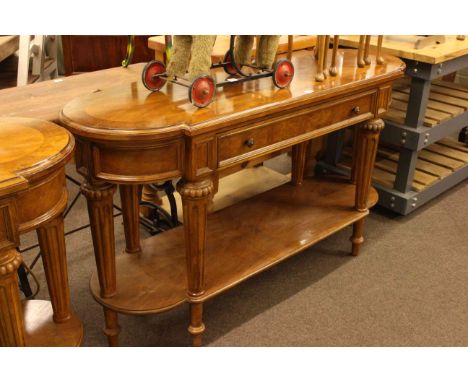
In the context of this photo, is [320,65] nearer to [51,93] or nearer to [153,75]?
[153,75]

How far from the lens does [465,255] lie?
258 centimetres

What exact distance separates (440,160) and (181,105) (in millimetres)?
1984

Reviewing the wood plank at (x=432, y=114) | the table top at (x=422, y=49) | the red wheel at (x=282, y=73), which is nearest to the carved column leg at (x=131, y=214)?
the red wheel at (x=282, y=73)

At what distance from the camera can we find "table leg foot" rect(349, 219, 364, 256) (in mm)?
2500

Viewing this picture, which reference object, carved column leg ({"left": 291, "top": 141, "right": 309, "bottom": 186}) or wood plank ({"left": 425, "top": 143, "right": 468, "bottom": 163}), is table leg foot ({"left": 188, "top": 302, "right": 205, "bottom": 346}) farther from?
wood plank ({"left": 425, "top": 143, "right": 468, "bottom": 163})

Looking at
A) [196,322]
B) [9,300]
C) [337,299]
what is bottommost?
[337,299]

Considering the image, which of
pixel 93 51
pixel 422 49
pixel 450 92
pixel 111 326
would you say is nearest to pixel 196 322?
pixel 111 326

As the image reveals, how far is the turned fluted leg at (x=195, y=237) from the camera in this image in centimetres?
165

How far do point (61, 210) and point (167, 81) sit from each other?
0.68 m

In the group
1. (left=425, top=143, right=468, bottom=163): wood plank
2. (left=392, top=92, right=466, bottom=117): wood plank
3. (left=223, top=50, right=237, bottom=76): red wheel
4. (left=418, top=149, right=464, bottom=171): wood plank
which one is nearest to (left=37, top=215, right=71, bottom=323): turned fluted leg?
(left=223, top=50, right=237, bottom=76): red wheel

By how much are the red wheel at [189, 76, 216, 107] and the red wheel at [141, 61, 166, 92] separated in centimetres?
21

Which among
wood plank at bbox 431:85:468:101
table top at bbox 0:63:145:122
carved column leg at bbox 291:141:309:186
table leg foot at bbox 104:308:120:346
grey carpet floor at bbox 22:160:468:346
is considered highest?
table top at bbox 0:63:145:122

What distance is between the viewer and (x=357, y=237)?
8.28 feet

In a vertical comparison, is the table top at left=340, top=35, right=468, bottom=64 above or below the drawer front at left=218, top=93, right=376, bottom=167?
above
